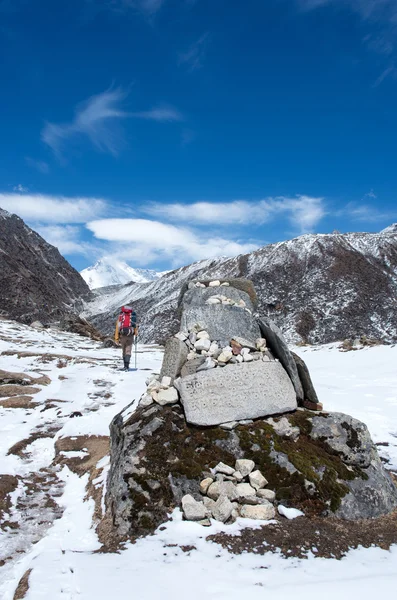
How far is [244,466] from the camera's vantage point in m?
6.14

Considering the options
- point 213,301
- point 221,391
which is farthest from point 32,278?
point 221,391

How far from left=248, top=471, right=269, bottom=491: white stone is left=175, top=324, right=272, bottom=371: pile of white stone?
7.94 feet

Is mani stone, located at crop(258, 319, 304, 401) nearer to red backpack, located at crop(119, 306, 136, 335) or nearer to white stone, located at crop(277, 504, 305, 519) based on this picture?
white stone, located at crop(277, 504, 305, 519)

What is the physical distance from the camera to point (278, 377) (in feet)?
25.5

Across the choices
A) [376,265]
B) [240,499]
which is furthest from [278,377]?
[376,265]

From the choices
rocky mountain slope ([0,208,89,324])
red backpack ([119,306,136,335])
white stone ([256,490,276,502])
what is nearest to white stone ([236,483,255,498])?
white stone ([256,490,276,502])

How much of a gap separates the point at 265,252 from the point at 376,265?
24245 mm

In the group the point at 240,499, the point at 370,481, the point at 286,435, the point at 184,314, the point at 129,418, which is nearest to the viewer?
the point at 240,499

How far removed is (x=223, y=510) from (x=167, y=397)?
8.70ft

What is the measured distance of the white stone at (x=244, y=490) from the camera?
5.74 metres

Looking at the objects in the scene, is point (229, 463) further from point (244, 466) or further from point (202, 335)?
point (202, 335)

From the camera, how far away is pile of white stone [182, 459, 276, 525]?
537 cm

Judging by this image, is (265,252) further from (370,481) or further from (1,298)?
(370,481)

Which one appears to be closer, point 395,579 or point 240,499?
point 395,579
